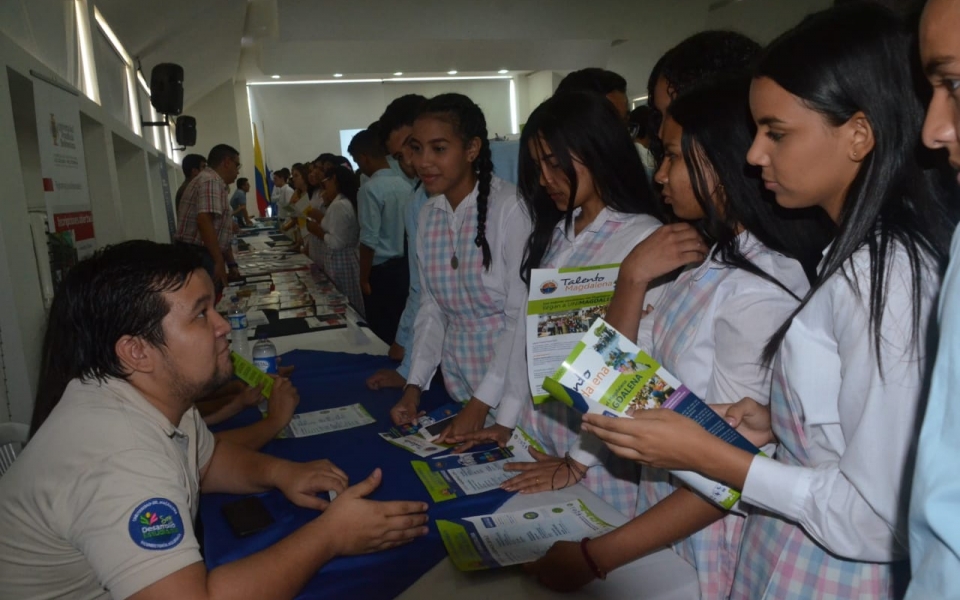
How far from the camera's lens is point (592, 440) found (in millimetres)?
1353

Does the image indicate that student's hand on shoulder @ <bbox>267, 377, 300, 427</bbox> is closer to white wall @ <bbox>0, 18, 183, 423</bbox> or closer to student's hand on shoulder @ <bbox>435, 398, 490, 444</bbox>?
student's hand on shoulder @ <bbox>435, 398, 490, 444</bbox>

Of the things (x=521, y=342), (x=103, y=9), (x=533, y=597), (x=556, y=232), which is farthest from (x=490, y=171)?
(x=103, y=9)

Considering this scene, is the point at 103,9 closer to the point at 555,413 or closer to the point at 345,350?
the point at 345,350

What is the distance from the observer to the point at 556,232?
1.73 meters

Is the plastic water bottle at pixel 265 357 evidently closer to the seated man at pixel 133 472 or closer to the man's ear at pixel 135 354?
the seated man at pixel 133 472

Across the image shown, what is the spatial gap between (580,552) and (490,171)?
128 centimetres

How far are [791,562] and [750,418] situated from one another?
228mm

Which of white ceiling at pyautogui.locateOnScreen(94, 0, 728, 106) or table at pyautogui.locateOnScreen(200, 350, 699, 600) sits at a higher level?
white ceiling at pyautogui.locateOnScreen(94, 0, 728, 106)

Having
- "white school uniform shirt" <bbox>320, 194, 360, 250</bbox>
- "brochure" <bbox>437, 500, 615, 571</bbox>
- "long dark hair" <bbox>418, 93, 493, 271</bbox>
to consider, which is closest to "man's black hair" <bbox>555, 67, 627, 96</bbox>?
"long dark hair" <bbox>418, 93, 493, 271</bbox>

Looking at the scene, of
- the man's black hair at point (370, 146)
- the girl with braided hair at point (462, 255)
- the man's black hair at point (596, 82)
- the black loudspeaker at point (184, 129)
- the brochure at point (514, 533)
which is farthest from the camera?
the black loudspeaker at point (184, 129)

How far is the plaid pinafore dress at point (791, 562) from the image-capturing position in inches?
35.5

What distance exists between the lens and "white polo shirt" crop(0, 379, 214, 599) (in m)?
0.90

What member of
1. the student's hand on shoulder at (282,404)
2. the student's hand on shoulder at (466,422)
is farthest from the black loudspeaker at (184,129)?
the student's hand on shoulder at (466,422)

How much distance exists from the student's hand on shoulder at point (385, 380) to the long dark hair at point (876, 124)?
1381mm
